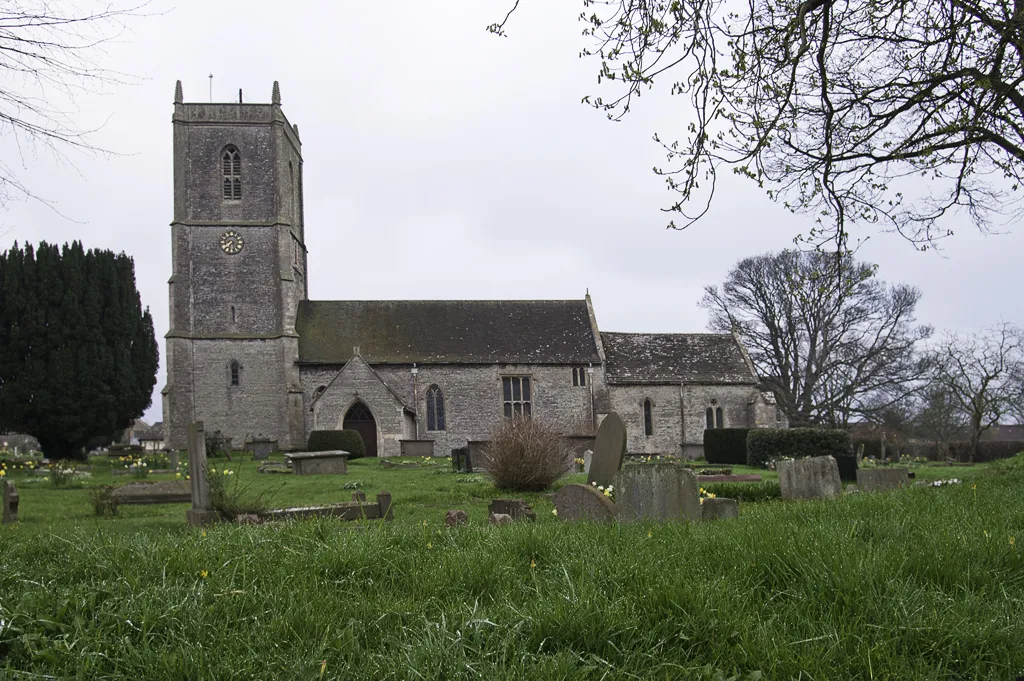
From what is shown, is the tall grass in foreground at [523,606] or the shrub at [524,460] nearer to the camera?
the tall grass in foreground at [523,606]

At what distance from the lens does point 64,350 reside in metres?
32.8

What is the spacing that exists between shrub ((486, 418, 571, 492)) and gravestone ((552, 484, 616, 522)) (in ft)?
20.2

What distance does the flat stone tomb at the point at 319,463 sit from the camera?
70.6 ft

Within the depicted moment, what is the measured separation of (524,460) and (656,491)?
7225 mm

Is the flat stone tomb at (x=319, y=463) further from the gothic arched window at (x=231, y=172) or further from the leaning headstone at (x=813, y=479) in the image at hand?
the gothic arched window at (x=231, y=172)

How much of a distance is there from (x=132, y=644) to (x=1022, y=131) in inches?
374

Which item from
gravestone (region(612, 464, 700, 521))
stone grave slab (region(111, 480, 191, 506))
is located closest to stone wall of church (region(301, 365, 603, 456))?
stone grave slab (region(111, 480, 191, 506))

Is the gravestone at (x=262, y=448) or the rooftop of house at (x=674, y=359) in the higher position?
the rooftop of house at (x=674, y=359)

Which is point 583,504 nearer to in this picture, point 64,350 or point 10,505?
point 10,505

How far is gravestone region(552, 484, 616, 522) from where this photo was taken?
25.9 feet

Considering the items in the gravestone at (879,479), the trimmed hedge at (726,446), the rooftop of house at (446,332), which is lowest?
the trimmed hedge at (726,446)

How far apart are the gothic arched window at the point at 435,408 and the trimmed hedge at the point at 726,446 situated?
39.6 feet

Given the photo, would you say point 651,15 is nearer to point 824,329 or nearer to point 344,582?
point 344,582

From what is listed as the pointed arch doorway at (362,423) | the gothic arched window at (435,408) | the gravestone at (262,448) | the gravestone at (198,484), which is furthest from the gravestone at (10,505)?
the gothic arched window at (435,408)
